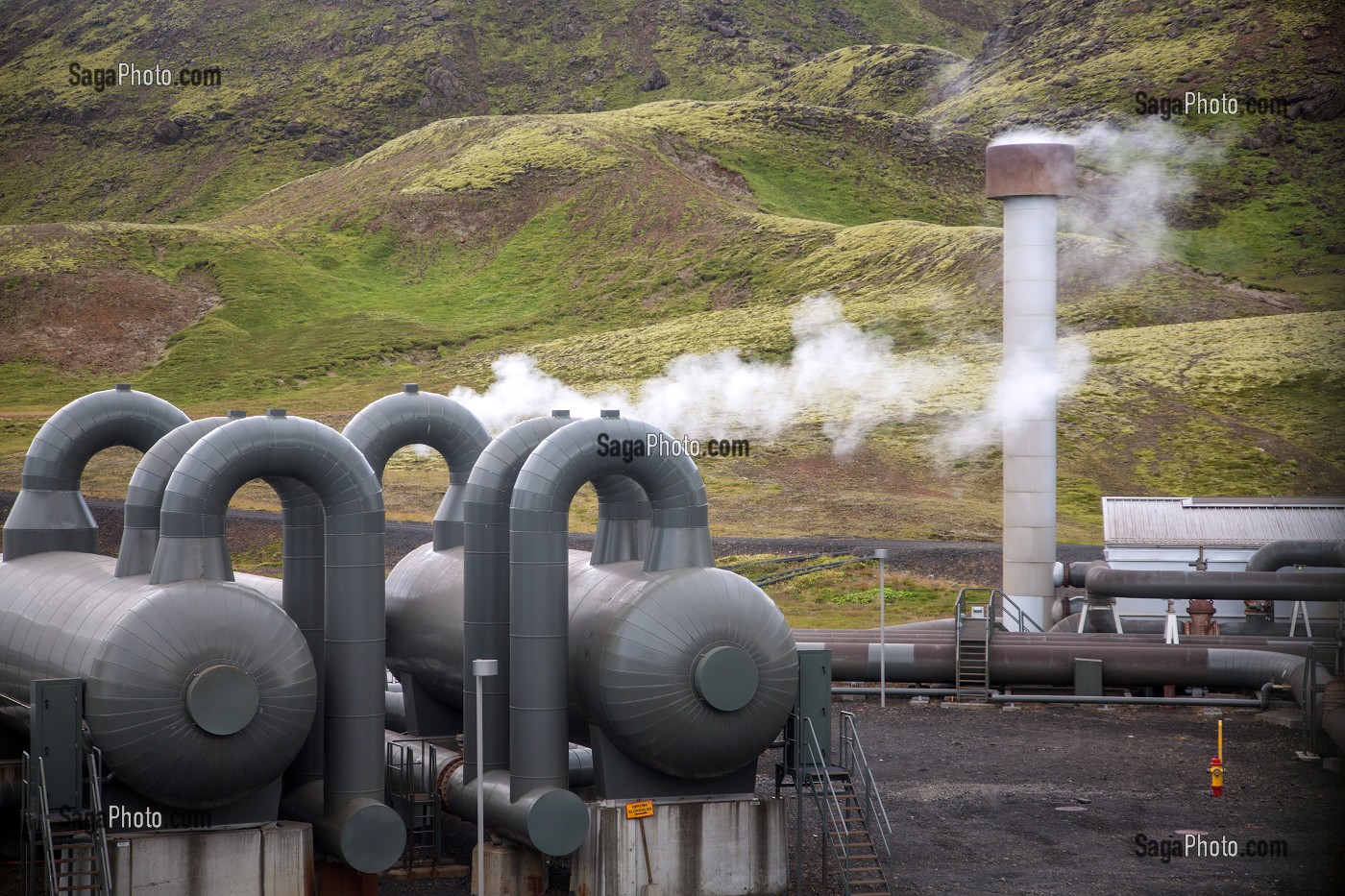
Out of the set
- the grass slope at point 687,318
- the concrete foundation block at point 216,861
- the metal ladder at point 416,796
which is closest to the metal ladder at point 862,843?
the metal ladder at point 416,796

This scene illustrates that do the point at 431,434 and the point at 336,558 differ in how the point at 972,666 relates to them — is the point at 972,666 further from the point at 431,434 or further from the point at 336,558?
the point at 336,558

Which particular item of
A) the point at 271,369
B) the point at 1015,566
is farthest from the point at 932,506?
the point at 271,369

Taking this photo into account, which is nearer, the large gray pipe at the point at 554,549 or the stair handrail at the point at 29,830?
the stair handrail at the point at 29,830

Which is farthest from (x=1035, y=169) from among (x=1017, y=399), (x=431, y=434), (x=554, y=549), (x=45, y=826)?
(x=45, y=826)

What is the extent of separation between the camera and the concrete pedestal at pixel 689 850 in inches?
1002

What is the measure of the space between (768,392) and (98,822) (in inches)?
3492

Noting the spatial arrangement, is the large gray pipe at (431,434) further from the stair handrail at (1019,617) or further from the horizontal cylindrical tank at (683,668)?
the stair handrail at (1019,617)

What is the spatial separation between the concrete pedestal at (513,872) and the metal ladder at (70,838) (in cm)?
631

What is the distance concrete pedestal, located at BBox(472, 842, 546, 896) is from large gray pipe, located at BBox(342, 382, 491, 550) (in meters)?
8.94

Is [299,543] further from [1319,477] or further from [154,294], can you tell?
[154,294]

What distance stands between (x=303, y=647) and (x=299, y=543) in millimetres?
3090

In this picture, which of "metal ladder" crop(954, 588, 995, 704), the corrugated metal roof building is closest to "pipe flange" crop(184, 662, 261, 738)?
"metal ladder" crop(954, 588, 995, 704)

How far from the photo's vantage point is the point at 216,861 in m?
24.6

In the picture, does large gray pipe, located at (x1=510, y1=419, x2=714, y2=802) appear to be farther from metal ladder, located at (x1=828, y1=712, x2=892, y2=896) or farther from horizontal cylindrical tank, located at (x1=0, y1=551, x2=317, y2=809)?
metal ladder, located at (x1=828, y1=712, x2=892, y2=896)
